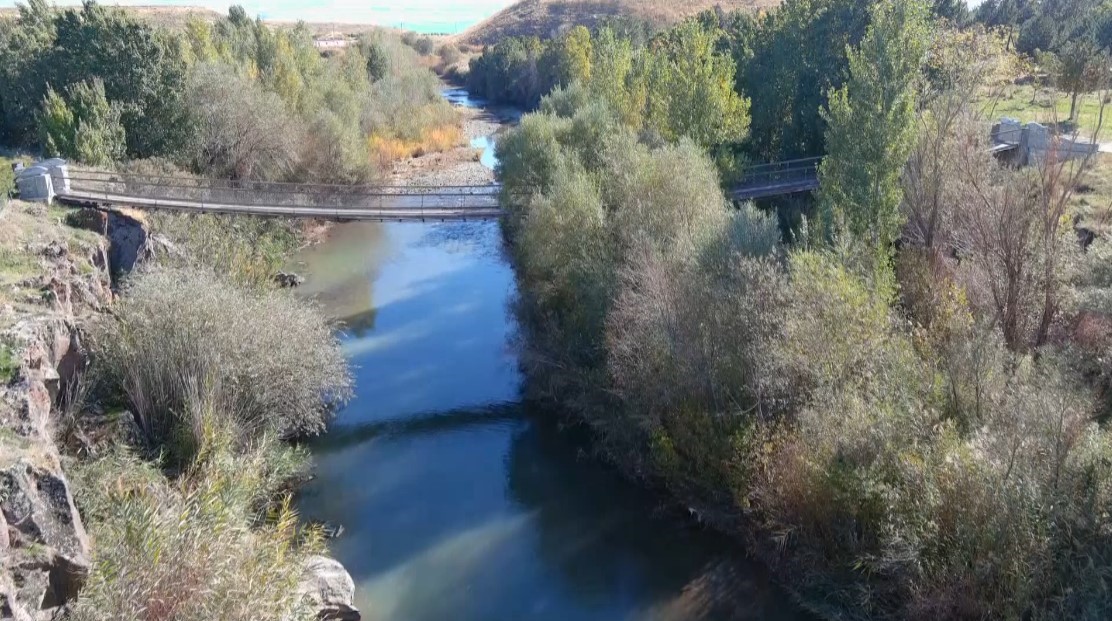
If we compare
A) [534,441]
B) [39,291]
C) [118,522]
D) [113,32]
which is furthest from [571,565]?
[113,32]

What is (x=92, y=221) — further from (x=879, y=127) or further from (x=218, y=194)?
(x=879, y=127)

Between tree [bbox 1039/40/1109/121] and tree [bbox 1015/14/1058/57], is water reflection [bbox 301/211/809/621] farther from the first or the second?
tree [bbox 1015/14/1058/57]

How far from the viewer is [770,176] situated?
1091 inches

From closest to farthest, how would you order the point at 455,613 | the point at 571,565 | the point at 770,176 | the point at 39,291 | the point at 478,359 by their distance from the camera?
the point at 455,613
the point at 571,565
the point at 39,291
the point at 478,359
the point at 770,176

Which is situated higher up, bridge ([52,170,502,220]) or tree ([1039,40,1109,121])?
tree ([1039,40,1109,121])

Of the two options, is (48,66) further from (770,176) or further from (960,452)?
(960,452)

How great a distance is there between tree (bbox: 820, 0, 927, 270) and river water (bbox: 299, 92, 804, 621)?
8.26 meters

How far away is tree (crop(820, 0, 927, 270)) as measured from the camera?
18.0m

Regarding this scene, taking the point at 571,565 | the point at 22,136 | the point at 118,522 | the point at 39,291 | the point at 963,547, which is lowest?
the point at 571,565

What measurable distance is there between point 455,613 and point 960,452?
9.23 metres

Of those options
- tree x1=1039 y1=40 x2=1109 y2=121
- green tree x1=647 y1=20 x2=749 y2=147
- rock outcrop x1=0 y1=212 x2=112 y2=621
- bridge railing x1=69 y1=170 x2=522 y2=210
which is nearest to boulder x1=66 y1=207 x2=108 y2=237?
bridge railing x1=69 y1=170 x2=522 y2=210

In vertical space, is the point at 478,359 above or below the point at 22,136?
below

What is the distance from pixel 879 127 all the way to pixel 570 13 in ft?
311

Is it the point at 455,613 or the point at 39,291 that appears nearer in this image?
the point at 455,613
